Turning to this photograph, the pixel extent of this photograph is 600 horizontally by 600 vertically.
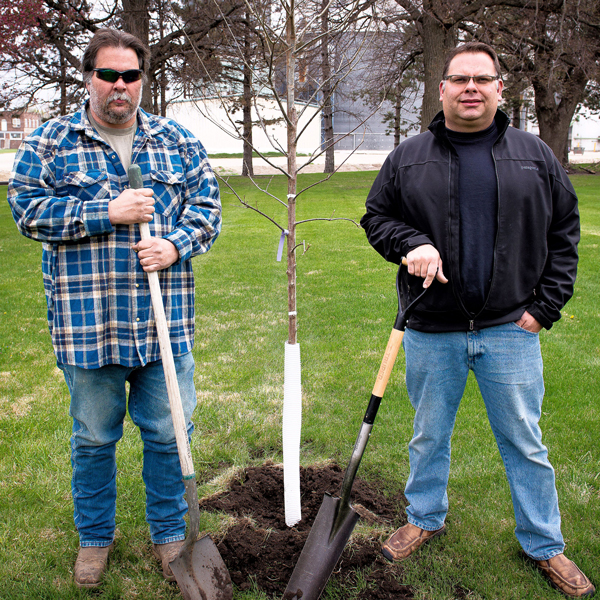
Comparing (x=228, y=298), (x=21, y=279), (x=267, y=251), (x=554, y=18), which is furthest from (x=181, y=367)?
(x=554, y=18)

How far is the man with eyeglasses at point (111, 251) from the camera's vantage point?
8.18 ft

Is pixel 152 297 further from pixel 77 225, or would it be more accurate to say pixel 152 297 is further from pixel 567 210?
pixel 567 210

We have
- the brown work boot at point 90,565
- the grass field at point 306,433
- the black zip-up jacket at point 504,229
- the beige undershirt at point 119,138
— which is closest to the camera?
the black zip-up jacket at point 504,229

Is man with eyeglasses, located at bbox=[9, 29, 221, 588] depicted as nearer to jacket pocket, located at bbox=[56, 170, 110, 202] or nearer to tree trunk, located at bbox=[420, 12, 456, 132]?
jacket pocket, located at bbox=[56, 170, 110, 202]

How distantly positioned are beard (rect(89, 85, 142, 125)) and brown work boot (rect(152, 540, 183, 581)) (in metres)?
1.97

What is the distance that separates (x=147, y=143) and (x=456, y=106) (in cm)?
133

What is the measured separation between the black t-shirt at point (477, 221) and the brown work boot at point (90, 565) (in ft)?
6.70

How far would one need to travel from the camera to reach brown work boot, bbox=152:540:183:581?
9.32 ft

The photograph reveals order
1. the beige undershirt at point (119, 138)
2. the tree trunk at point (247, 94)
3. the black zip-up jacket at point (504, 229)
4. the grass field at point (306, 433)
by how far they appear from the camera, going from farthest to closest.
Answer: the tree trunk at point (247, 94) → the grass field at point (306, 433) → the beige undershirt at point (119, 138) → the black zip-up jacket at point (504, 229)

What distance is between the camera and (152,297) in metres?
2.49

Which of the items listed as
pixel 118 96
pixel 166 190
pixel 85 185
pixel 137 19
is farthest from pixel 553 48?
pixel 85 185

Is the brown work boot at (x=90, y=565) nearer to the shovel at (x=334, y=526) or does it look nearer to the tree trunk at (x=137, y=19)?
the shovel at (x=334, y=526)

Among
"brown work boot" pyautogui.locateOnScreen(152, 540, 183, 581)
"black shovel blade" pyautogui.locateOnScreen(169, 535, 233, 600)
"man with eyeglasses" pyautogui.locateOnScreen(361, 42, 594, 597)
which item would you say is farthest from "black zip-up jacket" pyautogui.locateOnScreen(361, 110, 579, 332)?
"brown work boot" pyautogui.locateOnScreen(152, 540, 183, 581)

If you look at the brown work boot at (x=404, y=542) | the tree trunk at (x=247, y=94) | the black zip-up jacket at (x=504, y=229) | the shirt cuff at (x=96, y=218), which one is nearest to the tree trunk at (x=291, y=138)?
the tree trunk at (x=247, y=94)
